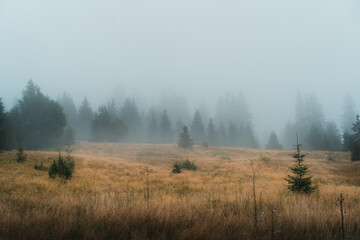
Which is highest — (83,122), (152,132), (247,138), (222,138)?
(83,122)

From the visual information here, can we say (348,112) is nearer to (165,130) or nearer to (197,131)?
(197,131)

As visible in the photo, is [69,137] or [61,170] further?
[69,137]

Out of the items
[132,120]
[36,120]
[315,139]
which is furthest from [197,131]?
[36,120]

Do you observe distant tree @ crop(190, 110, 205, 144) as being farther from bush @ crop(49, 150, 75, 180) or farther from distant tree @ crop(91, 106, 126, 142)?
bush @ crop(49, 150, 75, 180)

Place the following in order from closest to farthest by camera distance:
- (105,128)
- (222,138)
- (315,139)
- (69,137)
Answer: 1. (69,137)
2. (315,139)
3. (105,128)
4. (222,138)

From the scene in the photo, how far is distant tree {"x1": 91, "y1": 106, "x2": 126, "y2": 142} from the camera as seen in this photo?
4612 cm

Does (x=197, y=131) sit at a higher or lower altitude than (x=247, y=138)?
higher

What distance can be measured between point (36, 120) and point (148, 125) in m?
32.1

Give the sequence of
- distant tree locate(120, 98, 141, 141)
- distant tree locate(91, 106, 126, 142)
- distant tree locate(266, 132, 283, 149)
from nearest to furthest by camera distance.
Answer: distant tree locate(266, 132, 283, 149) → distant tree locate(91, 106, 126, 142) → distant tree locate(120, 98, 141, 141)

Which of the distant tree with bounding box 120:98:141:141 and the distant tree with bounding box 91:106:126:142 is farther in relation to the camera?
the distant tree with bounding box 120:98:141:141

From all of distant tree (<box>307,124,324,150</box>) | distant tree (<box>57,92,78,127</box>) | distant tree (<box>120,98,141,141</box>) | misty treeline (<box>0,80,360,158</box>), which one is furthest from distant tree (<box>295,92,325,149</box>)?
distant tree (<box>57,92,78,127</box>)

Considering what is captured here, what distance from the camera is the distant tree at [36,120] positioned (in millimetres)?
29906

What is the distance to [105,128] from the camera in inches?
1860

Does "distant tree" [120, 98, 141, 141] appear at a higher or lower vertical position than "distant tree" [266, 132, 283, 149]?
higher
